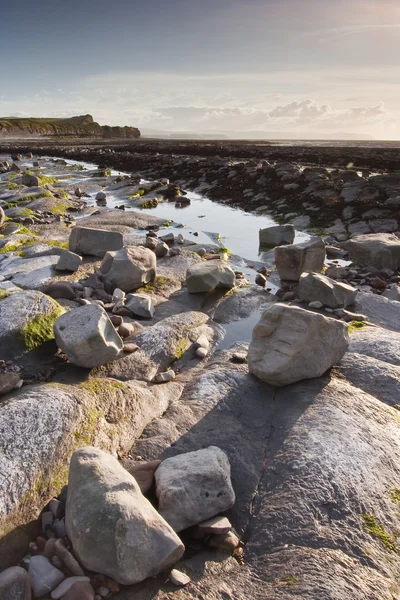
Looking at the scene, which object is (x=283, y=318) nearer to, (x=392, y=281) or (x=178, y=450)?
(x=178, y=450)

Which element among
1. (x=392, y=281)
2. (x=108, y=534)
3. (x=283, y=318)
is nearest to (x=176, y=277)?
(x=283, y=318)

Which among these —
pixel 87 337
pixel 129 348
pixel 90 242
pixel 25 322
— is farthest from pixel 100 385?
pixel 90 242

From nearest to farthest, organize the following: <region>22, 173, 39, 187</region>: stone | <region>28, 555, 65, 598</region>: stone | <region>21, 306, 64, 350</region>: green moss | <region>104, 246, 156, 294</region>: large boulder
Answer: <region>28, 555, 65, 598</region>: stone, <region>21, 306, 64, 350</region>: green moss, <region>104, 246, 156, 294</region>: large boulder, <region>22, 173, 39, 187</region>: stone

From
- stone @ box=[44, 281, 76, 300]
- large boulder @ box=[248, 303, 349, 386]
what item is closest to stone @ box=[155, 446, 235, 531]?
large boulder @ box=[248, 303, 349, 386]

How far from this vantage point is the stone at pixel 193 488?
3514mm

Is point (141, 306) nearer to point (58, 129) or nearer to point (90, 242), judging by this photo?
point (90, 242)

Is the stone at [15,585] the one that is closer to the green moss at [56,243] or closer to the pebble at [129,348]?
the pebble at [129,348]

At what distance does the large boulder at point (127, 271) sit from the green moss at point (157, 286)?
0.14m

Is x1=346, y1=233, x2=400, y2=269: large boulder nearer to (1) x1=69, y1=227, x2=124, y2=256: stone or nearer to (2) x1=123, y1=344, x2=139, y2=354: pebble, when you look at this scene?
Answer: (1) x1=69, y1=227, x2=124, y2=256: stone

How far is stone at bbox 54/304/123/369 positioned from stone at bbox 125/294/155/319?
5.90 ft

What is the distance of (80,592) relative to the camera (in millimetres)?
2895

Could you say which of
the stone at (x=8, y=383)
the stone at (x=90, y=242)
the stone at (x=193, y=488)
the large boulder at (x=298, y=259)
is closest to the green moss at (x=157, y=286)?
the stone at (x=90, y=242)

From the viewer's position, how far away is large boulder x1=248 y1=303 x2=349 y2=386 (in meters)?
5.47

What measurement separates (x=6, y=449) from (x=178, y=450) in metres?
1.68
